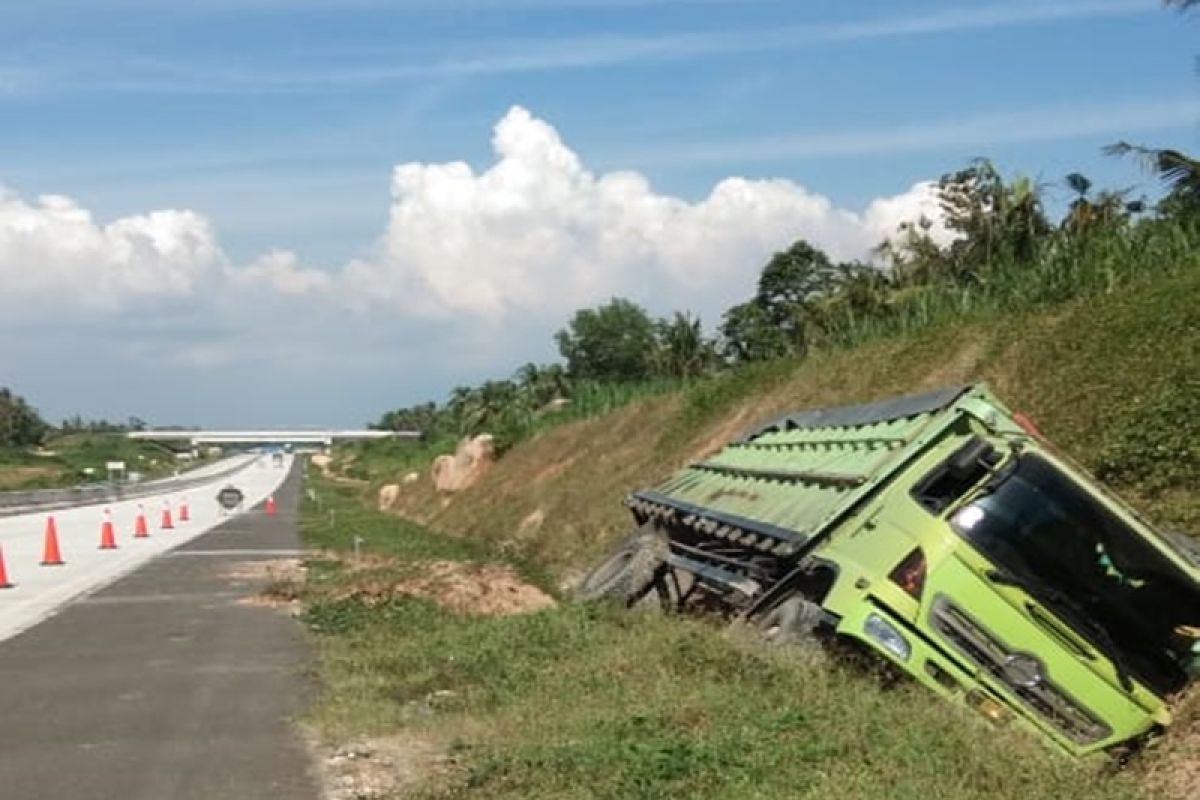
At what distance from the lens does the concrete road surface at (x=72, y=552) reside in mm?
18128

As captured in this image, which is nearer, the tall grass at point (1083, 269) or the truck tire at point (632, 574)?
the truck tire at point (632, 574)

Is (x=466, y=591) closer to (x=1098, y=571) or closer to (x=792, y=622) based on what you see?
(x=792, y=622)

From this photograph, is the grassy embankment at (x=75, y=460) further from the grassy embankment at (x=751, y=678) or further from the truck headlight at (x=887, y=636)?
the truck headlight at (x=887, y=636)

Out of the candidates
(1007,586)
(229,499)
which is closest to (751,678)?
(1007,586)

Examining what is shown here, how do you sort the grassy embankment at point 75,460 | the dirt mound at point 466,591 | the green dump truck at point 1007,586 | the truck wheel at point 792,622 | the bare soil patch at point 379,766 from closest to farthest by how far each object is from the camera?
the green dump truck at point 1007,586
the bare soil patch at point 379,766
the truck wheel at point 792,622
the dirt mound at point 466,591
the grassy embankment at point 75,460

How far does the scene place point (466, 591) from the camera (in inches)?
656

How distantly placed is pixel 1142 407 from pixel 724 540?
12.1 ft

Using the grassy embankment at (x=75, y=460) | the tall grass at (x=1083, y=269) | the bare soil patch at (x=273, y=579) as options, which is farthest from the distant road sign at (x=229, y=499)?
the tall grass at (x=1083, y=269)

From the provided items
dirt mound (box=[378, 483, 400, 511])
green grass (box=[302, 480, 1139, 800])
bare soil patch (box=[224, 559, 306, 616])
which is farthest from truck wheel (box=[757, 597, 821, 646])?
dirt mound (box=[378, 483, 400, 511])

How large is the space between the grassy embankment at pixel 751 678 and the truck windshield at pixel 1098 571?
765mm

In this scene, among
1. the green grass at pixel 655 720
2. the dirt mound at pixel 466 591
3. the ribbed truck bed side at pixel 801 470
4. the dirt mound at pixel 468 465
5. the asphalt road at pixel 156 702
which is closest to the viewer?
the green grass at pixel 655 720

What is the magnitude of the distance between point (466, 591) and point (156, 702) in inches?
246

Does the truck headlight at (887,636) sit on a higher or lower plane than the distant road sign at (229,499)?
higher

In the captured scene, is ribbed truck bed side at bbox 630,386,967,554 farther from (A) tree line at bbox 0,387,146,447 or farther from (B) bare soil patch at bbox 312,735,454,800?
(A) tree line at bbox 0,387,146,447
